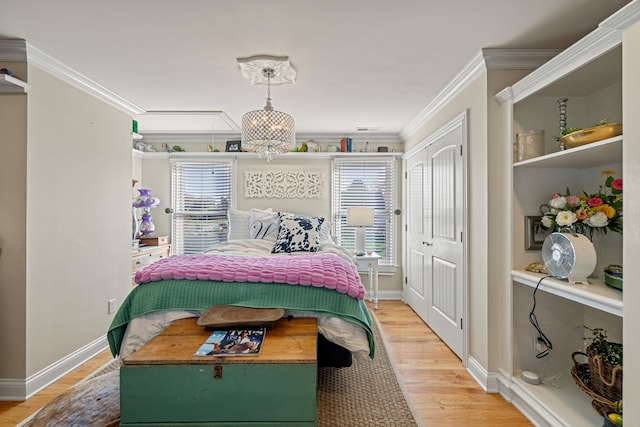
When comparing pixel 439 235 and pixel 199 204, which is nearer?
pixel 439 235

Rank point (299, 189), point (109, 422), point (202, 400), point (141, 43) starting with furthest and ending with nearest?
point (299, 189) → point (141, 43) → point (109, 422) → point (202, 400)

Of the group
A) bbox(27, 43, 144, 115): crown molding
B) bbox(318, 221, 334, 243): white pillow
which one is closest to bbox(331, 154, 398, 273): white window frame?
bbox(318, 221, 334, 243): white pillow

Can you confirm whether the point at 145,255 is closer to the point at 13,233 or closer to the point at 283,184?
the point at 13,233

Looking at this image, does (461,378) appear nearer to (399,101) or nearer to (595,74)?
(595,74)

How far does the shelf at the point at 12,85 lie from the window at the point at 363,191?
10.8 ft

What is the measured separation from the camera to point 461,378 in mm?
2512

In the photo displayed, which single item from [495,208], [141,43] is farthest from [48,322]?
[495,208]

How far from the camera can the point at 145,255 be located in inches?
A: 157

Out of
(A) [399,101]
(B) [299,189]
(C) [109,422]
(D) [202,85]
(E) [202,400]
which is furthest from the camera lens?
(B) [299,189]

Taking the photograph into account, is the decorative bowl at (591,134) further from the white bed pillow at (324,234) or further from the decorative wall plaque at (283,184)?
the decorative wall plaque at (283,184)

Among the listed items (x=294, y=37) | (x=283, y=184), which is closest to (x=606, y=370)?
(x=294, y=37)

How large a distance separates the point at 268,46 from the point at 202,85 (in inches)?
38.0

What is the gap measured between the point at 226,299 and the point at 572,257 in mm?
1956

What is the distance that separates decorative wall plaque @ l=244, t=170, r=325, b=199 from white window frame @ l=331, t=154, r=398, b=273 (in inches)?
10.3
